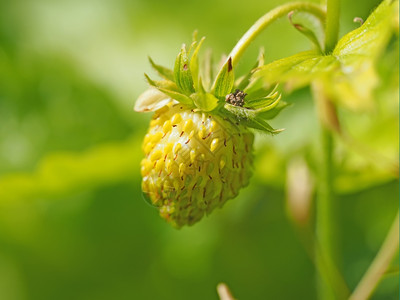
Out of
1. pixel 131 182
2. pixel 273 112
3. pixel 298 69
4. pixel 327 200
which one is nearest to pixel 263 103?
pixel 273 112

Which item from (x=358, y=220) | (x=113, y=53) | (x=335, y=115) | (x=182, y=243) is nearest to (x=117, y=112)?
(x=113, y=53)

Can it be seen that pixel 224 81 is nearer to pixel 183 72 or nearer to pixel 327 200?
pixel 183 72

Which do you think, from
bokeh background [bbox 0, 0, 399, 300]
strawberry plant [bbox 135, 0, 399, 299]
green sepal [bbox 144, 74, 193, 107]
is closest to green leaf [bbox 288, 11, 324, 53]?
strawberry plant [bbox 135, 0, 399, 299]

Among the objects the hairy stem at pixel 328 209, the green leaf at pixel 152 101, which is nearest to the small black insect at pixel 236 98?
the green leaf at pixel 152 101

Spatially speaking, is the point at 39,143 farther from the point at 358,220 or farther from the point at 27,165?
the point at 358,220

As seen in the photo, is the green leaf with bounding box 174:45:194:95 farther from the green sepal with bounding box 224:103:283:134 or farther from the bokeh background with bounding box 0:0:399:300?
the bokeh background with bounding box 0:0:399:300

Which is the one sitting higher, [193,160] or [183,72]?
[183,72]
